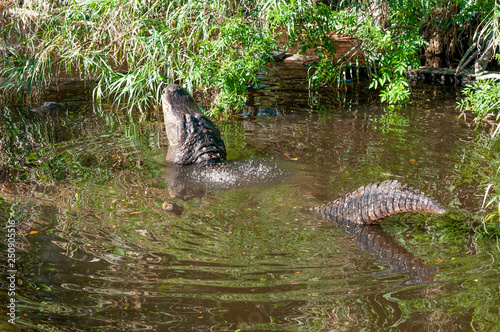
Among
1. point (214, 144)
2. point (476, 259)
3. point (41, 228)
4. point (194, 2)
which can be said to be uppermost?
point (194, 2)

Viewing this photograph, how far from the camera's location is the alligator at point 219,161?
4359 millimetres

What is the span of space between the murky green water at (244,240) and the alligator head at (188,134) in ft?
1.11

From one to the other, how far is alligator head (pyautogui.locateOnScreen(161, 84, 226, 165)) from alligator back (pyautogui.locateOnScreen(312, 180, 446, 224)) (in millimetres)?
1955

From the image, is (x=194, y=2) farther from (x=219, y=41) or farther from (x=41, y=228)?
(x=41, y=228)

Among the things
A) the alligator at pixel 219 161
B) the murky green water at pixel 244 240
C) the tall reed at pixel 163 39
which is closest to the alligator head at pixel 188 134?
the alligator at pixel 219 161

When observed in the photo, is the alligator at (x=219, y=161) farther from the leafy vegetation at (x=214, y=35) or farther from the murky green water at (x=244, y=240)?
the leafy vegetation at (x=214, y=35)

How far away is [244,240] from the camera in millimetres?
4336

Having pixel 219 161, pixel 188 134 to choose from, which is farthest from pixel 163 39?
pixel 219 161

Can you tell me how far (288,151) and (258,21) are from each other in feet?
8.00

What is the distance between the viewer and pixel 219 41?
23.5ft

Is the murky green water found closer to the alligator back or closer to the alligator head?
the alligator back

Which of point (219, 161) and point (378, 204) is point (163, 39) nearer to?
point (219, 161)

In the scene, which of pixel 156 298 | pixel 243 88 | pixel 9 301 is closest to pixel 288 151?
pixel 243 88

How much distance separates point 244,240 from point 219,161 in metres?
2.15
